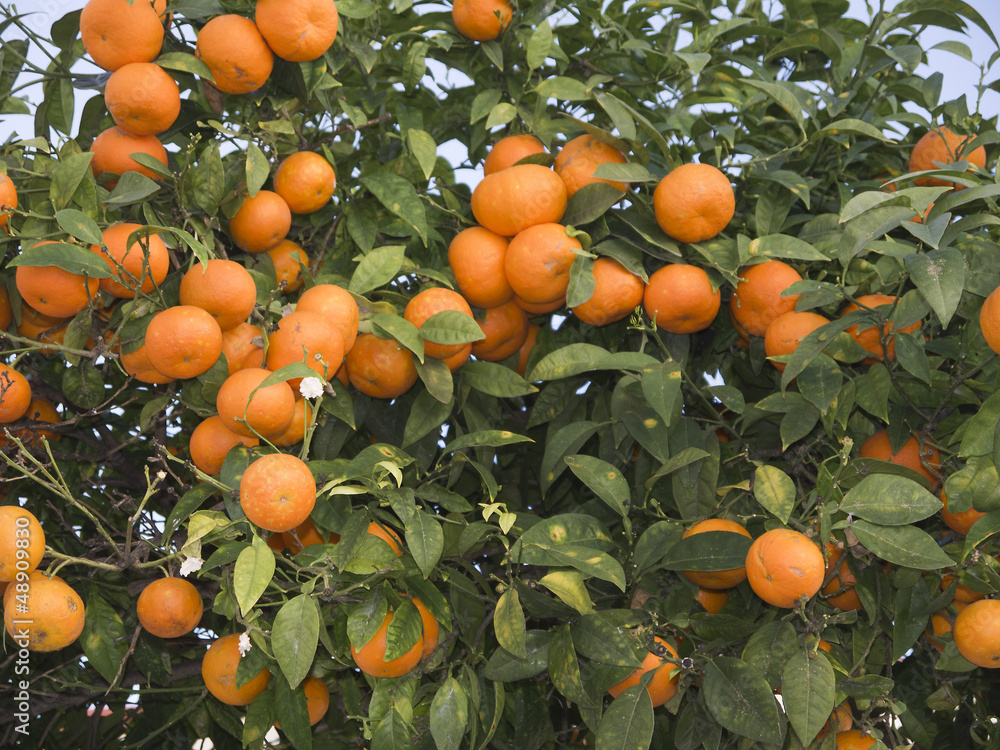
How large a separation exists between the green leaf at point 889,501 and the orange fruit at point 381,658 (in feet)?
2.03

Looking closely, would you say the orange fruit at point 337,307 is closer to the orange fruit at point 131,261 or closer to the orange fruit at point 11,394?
the orange fruit at point 131,261

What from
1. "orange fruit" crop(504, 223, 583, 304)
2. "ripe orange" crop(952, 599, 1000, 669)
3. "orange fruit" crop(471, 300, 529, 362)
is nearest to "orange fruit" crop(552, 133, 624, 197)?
"orange fruit" crop(504, 223, 583, 304)

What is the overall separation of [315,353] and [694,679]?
0.72 meters

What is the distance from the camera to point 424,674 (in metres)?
1.20

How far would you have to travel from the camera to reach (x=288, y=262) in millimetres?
1365

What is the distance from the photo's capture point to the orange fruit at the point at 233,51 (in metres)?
1.22

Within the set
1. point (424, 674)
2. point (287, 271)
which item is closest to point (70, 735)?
point (424, 674)

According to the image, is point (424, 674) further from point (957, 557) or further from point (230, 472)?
point (957, 557)

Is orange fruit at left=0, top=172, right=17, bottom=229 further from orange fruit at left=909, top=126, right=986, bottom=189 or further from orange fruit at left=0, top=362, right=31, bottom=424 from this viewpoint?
orange fruit at left=909, top=126, right=986, bottom=189

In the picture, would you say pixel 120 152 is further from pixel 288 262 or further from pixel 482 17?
pixel 482 17

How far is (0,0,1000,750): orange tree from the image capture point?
3.37 feet

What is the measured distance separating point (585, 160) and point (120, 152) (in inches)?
29.8

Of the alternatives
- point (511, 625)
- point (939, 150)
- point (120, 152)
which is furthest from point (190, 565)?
point (939, 150)

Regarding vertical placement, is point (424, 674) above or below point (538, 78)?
below
